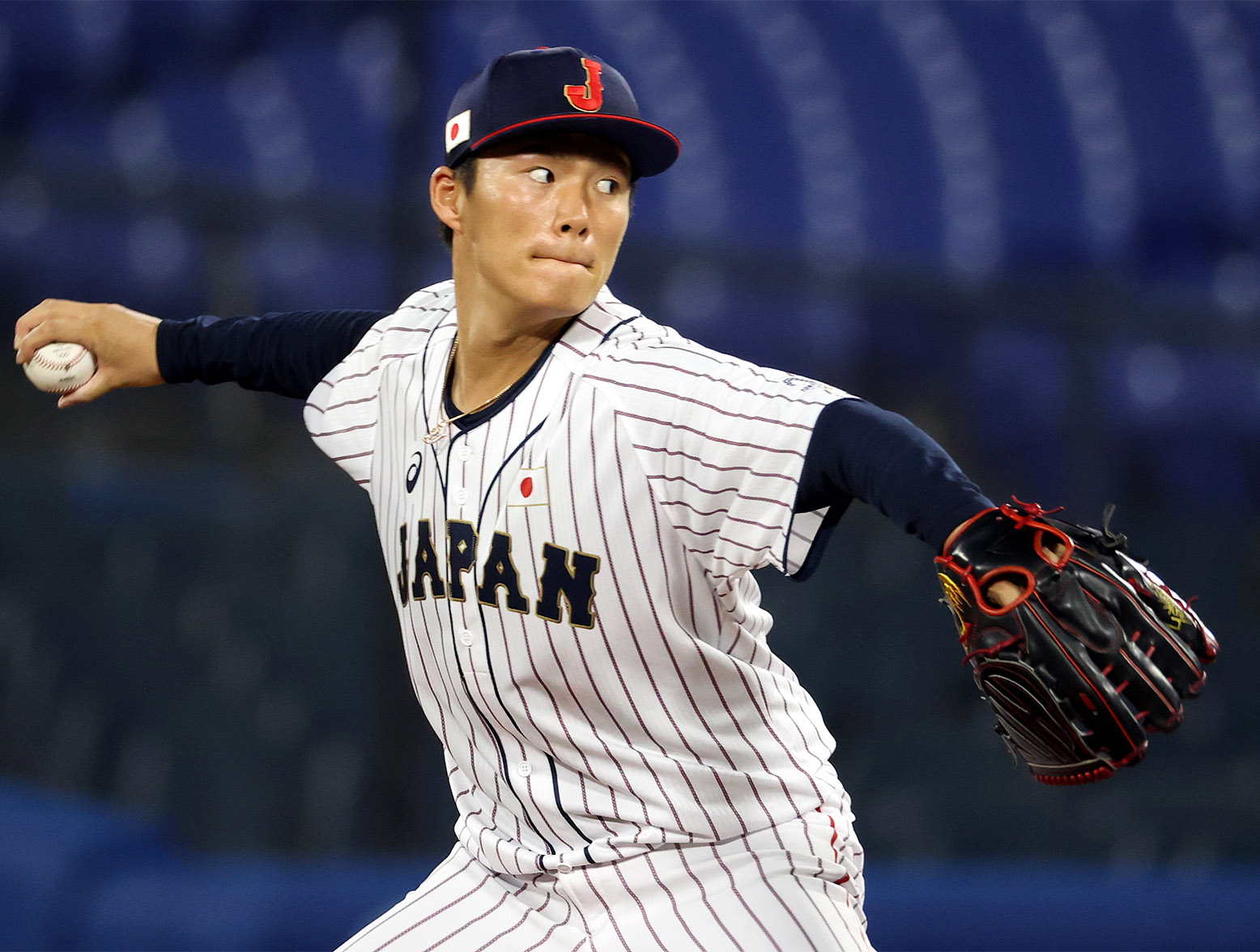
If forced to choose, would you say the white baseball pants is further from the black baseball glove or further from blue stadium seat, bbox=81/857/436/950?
blue stadium seat, bbox=81/857/436/950

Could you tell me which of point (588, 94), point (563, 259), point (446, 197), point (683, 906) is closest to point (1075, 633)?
point (683, 906)

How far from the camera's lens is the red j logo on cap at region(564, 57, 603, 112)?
167cm

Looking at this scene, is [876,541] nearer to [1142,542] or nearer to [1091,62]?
[1142,542]

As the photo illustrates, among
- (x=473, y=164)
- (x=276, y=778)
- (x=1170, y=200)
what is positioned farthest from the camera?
(x=1170, y=200)

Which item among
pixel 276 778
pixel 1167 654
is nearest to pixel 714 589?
pixel 1167 654

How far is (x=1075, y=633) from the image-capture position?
1261mm

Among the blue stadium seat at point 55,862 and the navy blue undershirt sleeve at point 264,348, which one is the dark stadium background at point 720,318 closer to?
the blue stadium seat at point 55,862

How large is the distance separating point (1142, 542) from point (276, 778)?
8.82ft

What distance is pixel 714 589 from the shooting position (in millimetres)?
1633

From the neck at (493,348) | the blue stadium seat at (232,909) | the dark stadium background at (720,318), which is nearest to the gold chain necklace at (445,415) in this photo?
the neck at (493,348)

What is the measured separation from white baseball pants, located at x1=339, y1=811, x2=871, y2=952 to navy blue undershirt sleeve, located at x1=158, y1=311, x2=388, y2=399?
2.63 feet

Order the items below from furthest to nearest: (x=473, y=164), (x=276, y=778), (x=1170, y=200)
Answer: (x=1170, y=200) → (x=276, y=778) → (x=473, y=164)

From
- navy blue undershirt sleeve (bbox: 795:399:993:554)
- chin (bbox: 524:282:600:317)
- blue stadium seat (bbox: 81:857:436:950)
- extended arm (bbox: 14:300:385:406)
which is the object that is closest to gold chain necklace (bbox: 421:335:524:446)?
chin (bbox: 524:282:600:317)

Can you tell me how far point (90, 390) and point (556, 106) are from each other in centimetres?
87
